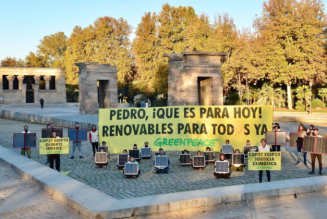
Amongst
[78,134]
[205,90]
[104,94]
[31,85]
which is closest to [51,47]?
[31,85]

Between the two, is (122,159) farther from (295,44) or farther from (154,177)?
(295,44)

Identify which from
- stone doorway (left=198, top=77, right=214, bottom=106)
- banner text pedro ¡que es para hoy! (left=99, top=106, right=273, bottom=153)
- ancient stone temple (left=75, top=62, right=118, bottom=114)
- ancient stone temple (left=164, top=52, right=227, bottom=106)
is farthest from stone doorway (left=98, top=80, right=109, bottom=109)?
banner text pedro ¡que es para hoy! (left=99, top=106, right=273, bottom=153)

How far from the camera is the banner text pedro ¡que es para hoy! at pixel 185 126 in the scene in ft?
61.4

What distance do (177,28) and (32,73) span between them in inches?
1269

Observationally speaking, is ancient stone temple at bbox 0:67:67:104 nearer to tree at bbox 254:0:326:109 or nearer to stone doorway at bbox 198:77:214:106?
tree at bbox 254:0:326:109

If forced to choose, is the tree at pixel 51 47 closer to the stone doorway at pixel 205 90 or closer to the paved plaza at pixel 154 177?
the stone doorway at pixel 205 90

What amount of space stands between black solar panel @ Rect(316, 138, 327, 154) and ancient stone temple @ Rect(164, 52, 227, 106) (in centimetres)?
1152

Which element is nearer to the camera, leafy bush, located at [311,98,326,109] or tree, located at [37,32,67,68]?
leafy bush, located at [311,98,326,109]

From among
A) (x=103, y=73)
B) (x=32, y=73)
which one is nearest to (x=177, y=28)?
(x=103, y=73)

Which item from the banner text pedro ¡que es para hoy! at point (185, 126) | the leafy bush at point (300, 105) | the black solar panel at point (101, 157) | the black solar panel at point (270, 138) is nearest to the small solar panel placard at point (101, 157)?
the black solar panel at point (101, 157)

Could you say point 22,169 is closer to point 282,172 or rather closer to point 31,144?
point 31,144

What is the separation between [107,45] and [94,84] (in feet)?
123

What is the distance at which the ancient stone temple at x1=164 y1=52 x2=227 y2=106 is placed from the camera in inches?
1025

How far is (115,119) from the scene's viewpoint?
1877 centimetres
